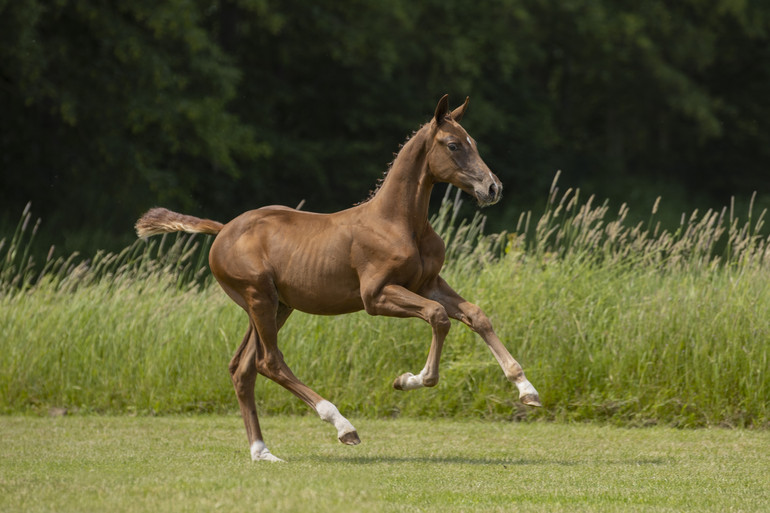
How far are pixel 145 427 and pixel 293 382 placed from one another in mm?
2846

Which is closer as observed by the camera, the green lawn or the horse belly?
the green lawn

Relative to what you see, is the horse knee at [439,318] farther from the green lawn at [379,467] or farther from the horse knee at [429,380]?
the green lawn at [379,467]

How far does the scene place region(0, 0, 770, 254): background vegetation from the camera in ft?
74.6

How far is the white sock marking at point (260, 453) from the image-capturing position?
296 inches

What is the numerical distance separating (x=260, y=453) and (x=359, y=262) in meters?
1.51

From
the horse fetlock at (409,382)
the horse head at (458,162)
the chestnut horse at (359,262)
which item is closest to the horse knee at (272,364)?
the chestnut horse at (359,262)

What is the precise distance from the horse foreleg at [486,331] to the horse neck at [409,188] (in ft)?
1.56

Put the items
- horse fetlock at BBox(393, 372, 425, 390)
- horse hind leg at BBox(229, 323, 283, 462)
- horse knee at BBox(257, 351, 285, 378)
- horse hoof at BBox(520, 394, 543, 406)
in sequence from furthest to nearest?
horse hind leg at BBox(229, 323, 283, 462), horse knee at BBox(257, 351, 285, 378), horse fetlock at BBox(393, 372, 425, 390), horse hoof at BBox(520, 394, 543, 406)

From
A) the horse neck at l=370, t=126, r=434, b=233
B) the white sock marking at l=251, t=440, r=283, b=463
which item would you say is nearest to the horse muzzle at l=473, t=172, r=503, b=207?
the horse neck at l=370, t=126, r=434, b=233

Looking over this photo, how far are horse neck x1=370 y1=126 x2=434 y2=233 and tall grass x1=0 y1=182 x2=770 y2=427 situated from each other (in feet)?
11.0

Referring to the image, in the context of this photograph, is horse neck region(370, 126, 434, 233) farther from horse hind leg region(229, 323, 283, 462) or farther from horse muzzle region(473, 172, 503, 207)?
horse hind leg region(229, 323, 283, 462)

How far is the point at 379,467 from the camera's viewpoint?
738 cm

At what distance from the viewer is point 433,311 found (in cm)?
684

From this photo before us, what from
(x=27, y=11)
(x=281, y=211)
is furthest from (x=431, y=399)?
(x=27, y=11)
